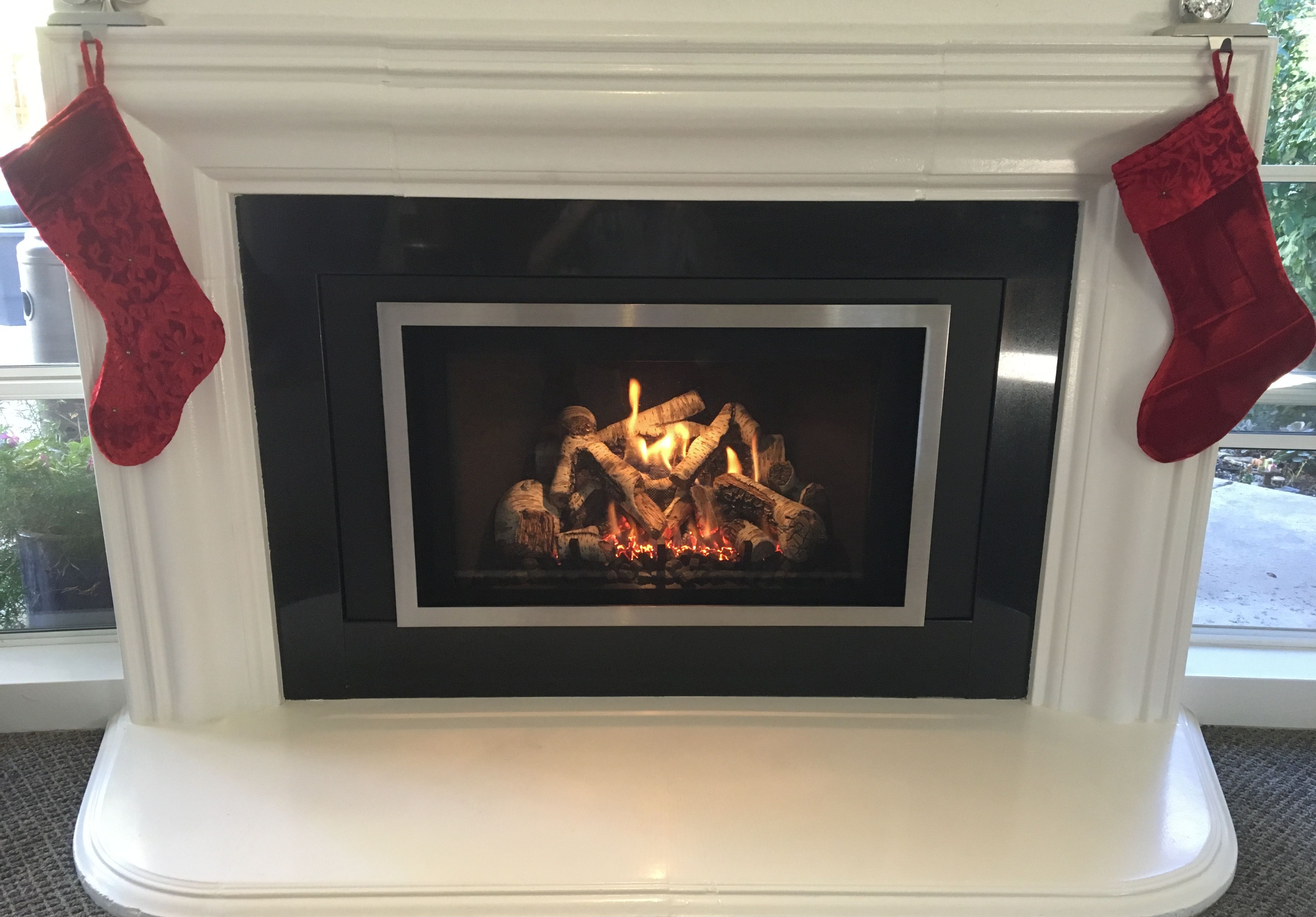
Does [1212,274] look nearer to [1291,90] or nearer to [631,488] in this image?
[1291,90]

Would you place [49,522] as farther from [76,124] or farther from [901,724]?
[901,724]

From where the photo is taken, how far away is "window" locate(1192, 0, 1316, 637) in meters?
1.52

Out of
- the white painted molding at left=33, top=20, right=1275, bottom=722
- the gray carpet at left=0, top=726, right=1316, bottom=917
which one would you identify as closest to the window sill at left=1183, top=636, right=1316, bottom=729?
the gray carpet at left=0, top=726, right=1316, bottom=917

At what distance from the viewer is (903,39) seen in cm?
118

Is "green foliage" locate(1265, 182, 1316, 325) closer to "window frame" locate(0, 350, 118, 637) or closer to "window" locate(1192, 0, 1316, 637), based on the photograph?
"window" locate(1192, 0, 1316, 637)

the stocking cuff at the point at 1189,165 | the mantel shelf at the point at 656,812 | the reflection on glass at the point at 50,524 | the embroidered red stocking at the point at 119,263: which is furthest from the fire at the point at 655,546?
the reflection on glass at the point at 50,524

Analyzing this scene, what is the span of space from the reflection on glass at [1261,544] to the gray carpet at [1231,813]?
248 mm

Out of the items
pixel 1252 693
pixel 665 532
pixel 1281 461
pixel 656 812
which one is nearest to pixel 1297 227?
pixel 1281 461

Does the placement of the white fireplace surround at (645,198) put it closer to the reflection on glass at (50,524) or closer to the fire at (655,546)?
the fire at (655,546)

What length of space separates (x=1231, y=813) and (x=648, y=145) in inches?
50.7

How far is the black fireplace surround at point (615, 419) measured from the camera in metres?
1.29

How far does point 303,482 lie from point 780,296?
2.49 ft

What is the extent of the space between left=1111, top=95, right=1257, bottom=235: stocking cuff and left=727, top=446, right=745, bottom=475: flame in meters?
0.67

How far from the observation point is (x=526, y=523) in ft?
4.92
